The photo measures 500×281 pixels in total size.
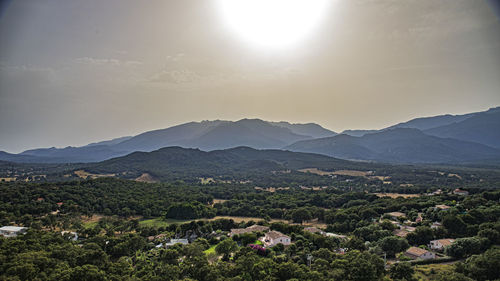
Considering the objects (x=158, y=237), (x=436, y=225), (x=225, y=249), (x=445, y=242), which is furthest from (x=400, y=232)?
(x=158, y=237)

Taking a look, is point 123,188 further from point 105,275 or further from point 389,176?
point 389,176

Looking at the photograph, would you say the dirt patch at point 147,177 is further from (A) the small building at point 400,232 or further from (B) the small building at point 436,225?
(B) the small building at point 436,225

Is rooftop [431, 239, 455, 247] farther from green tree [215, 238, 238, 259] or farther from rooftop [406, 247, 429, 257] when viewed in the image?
green tree [215, 238, 238, 259]

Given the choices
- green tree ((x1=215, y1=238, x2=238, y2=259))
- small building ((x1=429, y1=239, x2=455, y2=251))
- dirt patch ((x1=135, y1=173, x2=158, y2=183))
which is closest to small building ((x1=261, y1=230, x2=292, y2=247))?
green tree ((x1=215, y1=238, x2=238, y2=259))

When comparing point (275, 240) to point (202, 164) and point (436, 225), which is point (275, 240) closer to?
point (436, 225)

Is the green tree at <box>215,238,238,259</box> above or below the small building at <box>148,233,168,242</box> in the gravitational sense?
above
